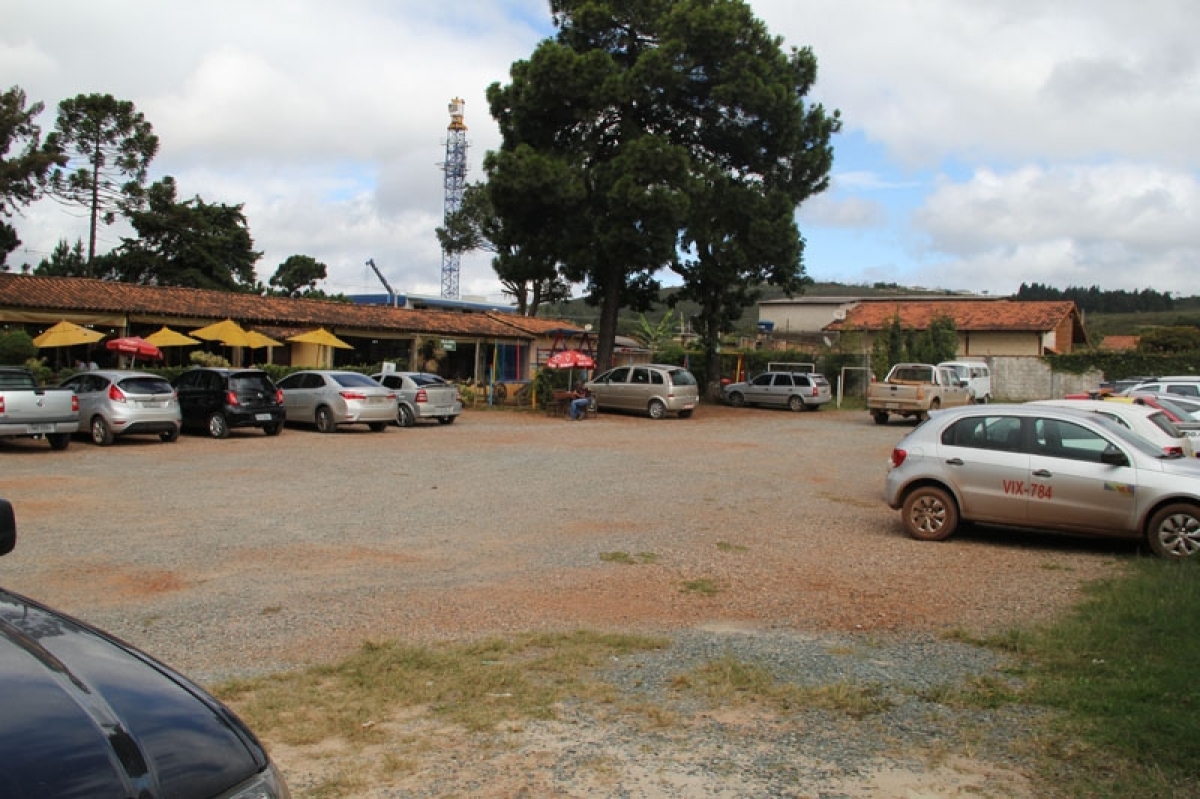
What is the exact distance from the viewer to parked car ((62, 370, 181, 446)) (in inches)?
755

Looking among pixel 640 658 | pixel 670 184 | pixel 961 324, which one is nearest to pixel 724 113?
pixel 670 184

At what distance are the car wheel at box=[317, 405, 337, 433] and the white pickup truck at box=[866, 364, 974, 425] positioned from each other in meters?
16.4

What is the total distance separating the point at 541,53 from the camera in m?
33.0

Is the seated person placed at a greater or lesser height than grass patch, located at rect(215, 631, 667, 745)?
greater

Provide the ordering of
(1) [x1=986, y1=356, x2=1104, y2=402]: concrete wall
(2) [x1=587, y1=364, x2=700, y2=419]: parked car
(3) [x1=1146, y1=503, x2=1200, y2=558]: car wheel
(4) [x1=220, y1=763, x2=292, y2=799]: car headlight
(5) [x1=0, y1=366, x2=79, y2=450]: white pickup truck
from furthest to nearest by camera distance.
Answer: (1) [x1=986, y1=356, x2=1104, y2=402]: concrete wall < (2) [x1=587, y1=364, x2=700, y2=419]: parked car < (5) [x1=0, y1=366, x2=79, y2=450]: white pickup truck < (3) [x1=1146, y1=503, x2=1200, y2=558]: car wheel < (4) [x1=220, y1=763, x2=292, y2=799]: car headlight

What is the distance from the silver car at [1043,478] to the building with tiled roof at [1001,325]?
126ft

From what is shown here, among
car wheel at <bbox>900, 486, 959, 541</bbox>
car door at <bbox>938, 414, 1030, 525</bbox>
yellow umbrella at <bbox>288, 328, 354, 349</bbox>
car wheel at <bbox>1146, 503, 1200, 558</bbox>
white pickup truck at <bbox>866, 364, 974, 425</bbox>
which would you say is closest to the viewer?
car wheel at <bbox>1146, 503, 1200, 558</bbox>

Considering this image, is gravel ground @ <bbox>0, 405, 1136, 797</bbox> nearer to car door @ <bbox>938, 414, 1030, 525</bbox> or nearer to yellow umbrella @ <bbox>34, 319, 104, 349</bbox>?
car door @ <bbox>938, 414, 1030, 525</bbox>

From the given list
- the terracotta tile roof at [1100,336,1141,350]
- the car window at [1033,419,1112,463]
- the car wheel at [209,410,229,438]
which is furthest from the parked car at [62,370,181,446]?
the terracotta tile roof at [1100,336,1141,350]

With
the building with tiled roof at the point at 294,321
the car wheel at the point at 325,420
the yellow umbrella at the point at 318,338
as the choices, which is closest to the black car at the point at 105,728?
the car wheel at the point at 325,420

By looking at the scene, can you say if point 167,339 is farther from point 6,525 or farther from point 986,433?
point 6,525

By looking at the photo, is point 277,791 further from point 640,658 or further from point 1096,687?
point 1096,687

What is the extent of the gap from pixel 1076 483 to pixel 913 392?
2028 cm

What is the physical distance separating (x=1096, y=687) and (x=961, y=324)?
161ft
